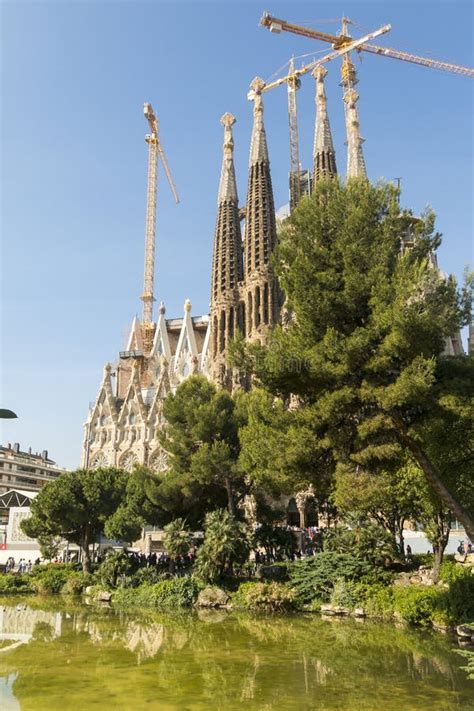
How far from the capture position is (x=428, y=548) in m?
30.1

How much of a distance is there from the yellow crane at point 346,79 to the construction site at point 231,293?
108 millimetres

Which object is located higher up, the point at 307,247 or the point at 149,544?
the point at 307,247

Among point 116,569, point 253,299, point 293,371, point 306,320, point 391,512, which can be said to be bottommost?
point 116,569

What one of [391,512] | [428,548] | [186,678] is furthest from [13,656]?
[428,548]

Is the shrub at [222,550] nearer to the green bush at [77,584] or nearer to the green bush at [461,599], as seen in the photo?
the green bush at [77,584]

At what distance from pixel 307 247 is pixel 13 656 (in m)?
12.2

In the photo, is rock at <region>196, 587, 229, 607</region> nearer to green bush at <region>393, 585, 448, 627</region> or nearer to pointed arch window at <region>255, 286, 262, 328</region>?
green bush at <region>393, 585, 448, 627</region>

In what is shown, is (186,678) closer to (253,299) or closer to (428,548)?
(428,548)

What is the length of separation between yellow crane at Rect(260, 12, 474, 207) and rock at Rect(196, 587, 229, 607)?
44.8 m

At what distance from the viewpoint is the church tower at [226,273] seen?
52875 mm

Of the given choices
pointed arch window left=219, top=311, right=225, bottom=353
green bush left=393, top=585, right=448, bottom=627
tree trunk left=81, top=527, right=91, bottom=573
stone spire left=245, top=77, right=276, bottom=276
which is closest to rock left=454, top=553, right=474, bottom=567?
green bush left=393, top=585, right=448, bottom=627

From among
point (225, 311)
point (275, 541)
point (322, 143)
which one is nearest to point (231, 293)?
point (225, 311)

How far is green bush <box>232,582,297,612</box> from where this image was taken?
20828 millimetres

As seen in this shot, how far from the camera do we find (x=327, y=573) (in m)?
20.9
